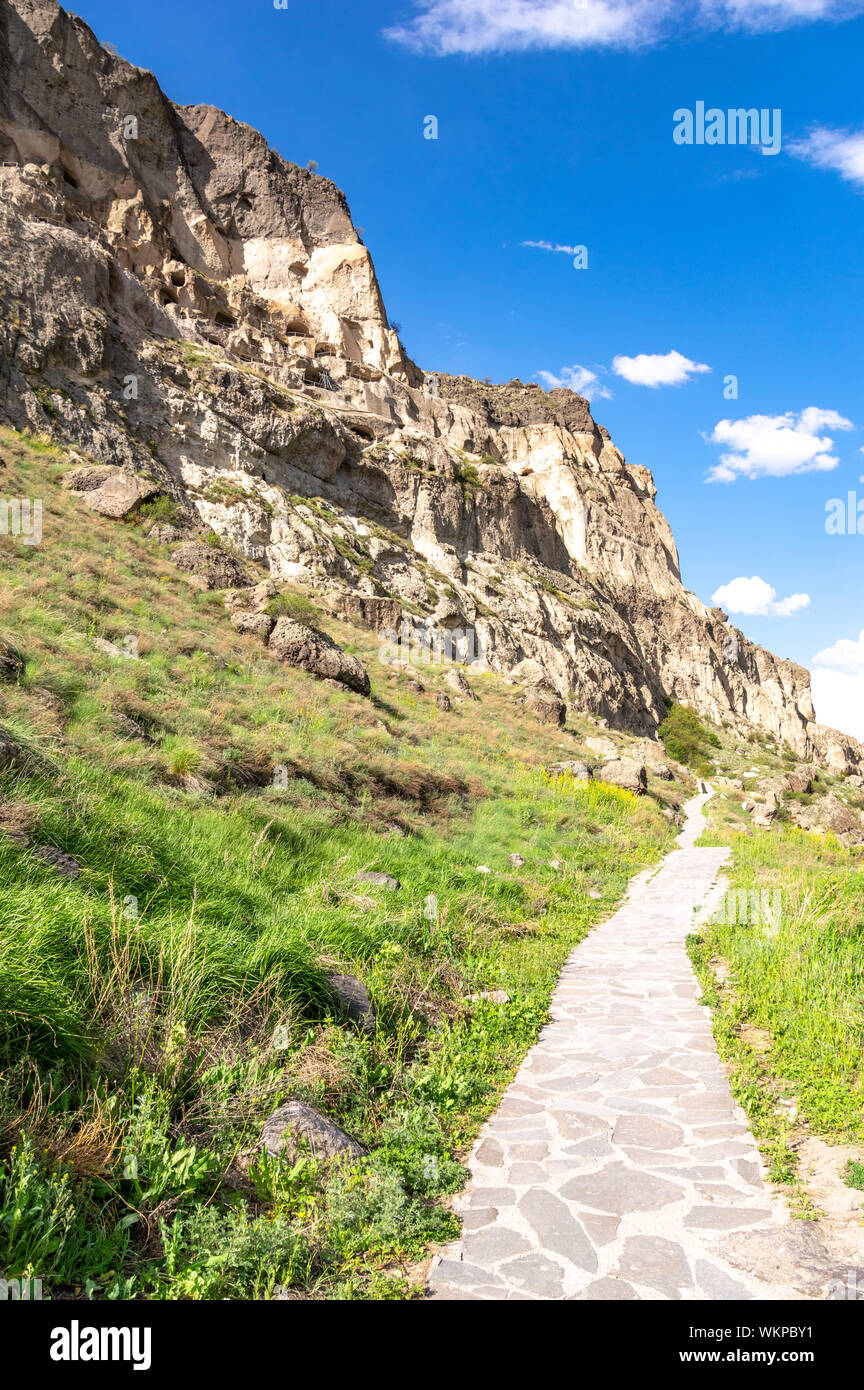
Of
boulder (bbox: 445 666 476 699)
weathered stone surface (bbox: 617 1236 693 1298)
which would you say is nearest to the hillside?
weathered stone surface (bbox: 617 1236 693 1298)

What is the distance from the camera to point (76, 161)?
38.3 m

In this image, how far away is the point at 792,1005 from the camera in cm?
545

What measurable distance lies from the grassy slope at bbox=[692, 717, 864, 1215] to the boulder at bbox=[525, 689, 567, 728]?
1718 cm

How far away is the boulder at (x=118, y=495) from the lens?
20.9m

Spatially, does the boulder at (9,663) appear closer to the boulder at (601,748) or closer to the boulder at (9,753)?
the boulder at (9,753)

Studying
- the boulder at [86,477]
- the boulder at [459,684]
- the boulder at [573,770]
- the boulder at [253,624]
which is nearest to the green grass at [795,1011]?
the boulder at [573,770]

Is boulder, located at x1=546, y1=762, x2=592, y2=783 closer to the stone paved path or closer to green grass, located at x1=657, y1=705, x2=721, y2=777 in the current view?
the stone paved path

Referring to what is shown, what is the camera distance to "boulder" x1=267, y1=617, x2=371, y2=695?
15.6m

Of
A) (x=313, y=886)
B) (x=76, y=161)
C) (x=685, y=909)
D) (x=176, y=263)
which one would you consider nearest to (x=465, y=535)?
(x=176, y=263)

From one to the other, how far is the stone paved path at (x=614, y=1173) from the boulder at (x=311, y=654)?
1040 cm

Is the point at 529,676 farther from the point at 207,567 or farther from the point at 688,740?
the point at 688,740

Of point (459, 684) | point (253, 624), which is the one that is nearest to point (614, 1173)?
point (253, 624)

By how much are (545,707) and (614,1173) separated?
24.7 m
